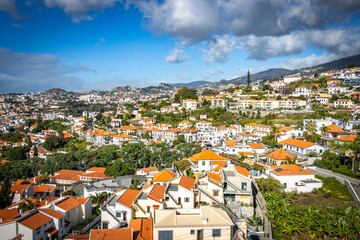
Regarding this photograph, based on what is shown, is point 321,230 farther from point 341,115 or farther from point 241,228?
point 341,115

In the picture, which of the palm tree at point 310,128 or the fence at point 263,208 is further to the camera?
the palm tree at point 310,128

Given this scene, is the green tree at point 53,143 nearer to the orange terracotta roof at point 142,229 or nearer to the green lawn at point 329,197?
the orange terracotta roof at point 142,229

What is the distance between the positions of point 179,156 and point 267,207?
707 inches

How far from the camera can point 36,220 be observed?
14.3 meters

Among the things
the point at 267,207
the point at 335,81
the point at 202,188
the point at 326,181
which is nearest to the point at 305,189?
the point at 326,181

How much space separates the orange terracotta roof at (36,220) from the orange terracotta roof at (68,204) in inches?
54.9

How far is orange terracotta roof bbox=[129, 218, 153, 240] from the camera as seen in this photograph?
10.9m

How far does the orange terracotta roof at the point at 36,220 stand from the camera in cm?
1361

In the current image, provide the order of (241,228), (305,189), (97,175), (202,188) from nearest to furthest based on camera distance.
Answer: (241,228)
(202,188)
(305,189)
(97,175)

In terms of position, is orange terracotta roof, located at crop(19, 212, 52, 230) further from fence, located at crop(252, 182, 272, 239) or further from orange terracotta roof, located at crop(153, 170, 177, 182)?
fence, located at crop(252, 182, 272, 239)

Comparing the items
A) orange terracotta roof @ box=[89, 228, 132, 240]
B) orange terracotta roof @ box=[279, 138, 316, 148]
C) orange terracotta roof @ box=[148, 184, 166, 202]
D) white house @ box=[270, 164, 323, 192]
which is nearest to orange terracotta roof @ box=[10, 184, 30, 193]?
orange terracotta roof @ box=[148, 184, 166, 202]

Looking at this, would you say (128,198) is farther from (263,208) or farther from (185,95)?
(185,95)

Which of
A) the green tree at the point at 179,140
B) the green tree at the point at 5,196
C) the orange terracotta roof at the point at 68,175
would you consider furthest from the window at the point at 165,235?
the green tree at the point at 179,140

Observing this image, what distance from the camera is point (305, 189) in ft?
64.3
